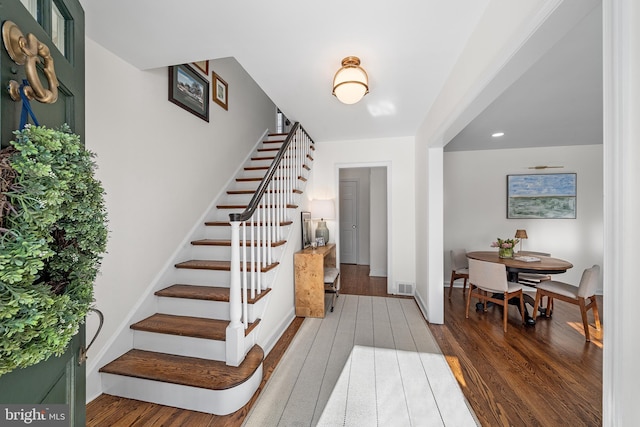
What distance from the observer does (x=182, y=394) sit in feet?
5.48

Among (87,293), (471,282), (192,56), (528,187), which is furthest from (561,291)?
(192,56)

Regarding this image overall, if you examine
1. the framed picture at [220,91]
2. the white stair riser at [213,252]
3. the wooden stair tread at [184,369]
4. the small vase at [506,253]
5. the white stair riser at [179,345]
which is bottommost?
the wooden stair tread at [184,369]

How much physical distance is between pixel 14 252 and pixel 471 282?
12.2 ft

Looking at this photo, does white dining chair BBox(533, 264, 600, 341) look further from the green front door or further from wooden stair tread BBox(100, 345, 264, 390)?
→ the green front door

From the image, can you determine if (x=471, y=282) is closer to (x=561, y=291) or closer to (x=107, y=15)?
(x=561, y=291)

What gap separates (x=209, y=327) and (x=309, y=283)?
1324mm

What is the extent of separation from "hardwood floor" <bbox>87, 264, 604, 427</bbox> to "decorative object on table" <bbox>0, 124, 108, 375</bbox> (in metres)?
1.38

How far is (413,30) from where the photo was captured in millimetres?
1647

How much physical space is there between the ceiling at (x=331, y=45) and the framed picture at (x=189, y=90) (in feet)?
1.40

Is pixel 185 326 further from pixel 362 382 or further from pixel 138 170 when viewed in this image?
pixel 362 382

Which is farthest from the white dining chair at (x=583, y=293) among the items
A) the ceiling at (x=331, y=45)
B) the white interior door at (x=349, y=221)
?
the white interior door at (x=349, y=221)

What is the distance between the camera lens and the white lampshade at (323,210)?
373 cm

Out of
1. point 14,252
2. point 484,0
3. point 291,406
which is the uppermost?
point 484,0

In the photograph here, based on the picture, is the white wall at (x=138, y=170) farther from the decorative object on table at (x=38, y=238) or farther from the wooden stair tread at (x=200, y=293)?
the decorative object on table at (x=38, y=238)
